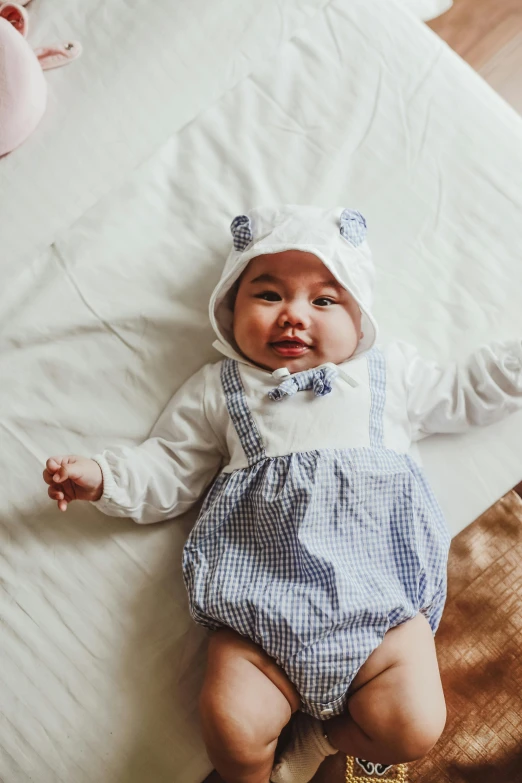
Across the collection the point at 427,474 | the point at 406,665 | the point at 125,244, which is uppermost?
the point at 125,244

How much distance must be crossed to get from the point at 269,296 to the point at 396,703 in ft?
1.88

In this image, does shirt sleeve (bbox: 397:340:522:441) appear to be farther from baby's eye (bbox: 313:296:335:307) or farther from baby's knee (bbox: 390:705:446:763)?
baby's knee (bbox: 390:705:446:763)

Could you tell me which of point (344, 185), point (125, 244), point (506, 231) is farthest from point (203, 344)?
point (506, 231)

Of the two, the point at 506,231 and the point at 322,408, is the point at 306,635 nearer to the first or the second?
the point at 322,408

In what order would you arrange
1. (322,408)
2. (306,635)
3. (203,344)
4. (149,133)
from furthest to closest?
(149,133), (203,344), (322,408), (306,635)

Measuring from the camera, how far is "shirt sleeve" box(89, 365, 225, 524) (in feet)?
3.03

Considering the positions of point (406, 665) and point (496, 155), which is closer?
point (406, 665)

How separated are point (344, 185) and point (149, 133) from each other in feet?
1.22

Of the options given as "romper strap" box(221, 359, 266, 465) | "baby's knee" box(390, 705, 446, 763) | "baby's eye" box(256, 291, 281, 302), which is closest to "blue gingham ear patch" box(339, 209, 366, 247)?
"baby's eye" box(256, 291, 281, 302)

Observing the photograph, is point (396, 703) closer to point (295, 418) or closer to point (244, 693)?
point (244, 693)

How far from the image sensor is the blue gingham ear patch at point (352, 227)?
0.98m

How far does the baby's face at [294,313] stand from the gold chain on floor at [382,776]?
2.15 ft

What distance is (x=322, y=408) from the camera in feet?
3.09

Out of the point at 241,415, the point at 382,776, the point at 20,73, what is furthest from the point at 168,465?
the point at 20,73
